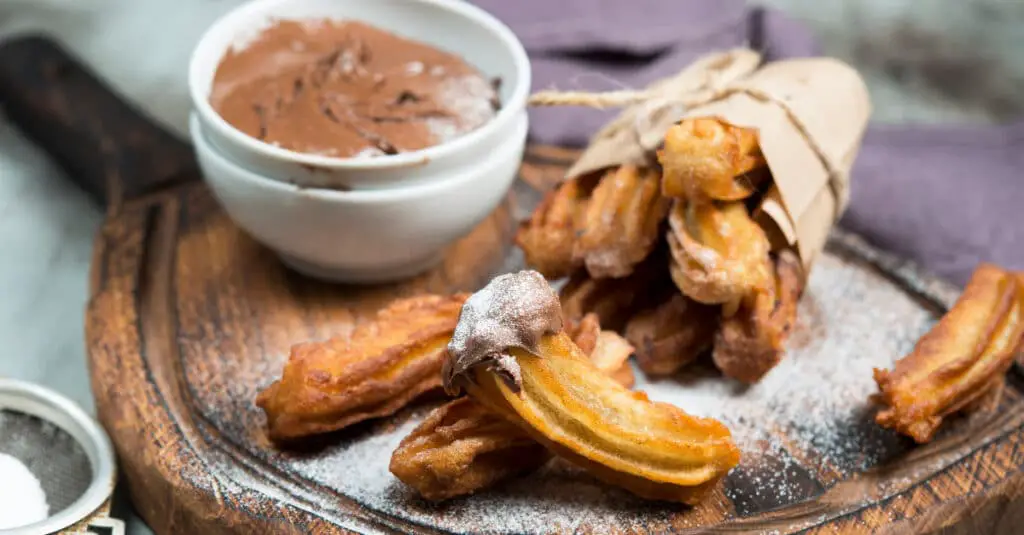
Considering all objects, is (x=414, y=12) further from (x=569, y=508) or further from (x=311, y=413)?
(x=569, y=508)

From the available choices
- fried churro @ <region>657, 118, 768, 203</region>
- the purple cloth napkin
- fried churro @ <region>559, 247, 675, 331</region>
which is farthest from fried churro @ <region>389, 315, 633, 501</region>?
the purple cloth napkin

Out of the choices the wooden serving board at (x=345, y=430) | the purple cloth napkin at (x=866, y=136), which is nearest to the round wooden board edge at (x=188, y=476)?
the wooden serving board at (x=345, y=430)

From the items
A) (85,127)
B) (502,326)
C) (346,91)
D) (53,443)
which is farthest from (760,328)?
(85,127)

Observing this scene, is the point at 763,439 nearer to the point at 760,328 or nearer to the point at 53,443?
the point at 760,328

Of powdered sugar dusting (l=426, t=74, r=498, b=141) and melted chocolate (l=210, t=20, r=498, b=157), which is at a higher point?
melted chocolate (l=210, t=20, r=498, b=157)

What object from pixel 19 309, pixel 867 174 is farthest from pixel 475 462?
pixel 867 174

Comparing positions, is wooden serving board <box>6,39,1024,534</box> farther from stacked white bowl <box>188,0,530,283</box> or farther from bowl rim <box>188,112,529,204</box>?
bowl rim <box>188,112,529,204</box>
